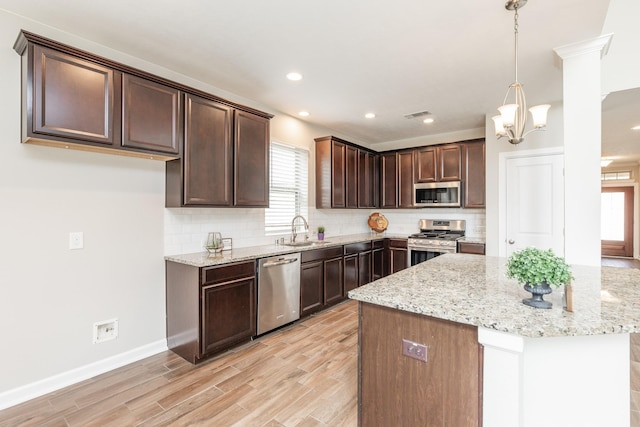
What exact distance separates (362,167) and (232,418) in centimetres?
413

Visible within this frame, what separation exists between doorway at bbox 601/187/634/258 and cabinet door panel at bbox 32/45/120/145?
11.9 metres

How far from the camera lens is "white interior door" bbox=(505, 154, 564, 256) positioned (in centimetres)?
381

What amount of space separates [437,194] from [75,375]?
16.2 ft

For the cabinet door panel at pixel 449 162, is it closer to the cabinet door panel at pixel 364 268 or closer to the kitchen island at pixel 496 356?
the cabinet door panel at pixel 364 268

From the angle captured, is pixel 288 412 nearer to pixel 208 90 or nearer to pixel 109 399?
pixel 109 399

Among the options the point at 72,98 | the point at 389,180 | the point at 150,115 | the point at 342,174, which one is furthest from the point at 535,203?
the point at 72,98

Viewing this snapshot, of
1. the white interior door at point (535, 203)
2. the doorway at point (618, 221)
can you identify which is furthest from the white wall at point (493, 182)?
the doorway at point (618, 221)

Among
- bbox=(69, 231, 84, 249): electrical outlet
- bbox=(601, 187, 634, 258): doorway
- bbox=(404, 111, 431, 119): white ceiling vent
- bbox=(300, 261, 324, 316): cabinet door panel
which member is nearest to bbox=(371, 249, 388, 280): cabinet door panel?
bbox=(300, 261, 324, 316): cabinet door panel

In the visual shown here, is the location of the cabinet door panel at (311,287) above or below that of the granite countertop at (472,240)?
below

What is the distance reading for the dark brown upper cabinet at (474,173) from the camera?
468cm

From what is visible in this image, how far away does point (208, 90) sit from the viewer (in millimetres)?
3322

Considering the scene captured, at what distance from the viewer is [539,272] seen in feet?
4.24

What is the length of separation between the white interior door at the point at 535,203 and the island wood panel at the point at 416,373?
10.9ft

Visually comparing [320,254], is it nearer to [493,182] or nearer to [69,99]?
[493,182]
